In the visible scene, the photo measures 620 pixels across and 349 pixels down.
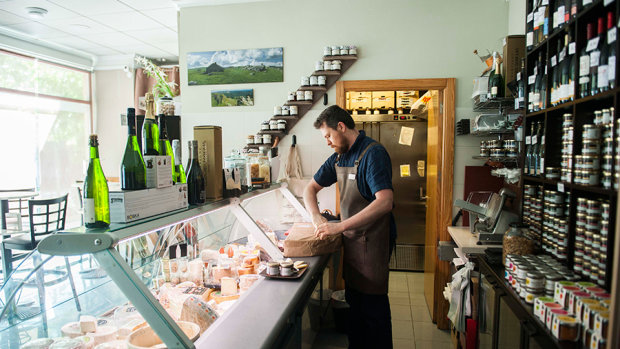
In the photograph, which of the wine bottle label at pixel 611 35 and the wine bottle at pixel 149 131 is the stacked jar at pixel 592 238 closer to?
the wine bottle label at pixel 611 35

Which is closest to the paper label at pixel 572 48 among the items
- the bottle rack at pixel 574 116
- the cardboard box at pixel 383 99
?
the bottle rack at pixel 574 116

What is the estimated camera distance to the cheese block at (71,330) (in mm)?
1508

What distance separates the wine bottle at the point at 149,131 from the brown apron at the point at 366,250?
1.47m

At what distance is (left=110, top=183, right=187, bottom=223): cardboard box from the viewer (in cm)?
134

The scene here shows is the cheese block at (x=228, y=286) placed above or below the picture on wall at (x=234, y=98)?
below

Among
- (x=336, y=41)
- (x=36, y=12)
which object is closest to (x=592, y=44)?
(x=336, y=41)

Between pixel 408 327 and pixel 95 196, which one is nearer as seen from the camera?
pixel 95 196

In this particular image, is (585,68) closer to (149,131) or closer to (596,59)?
(596,59)

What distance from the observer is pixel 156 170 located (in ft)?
4.95

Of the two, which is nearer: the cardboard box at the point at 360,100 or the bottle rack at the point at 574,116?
→ the bottle rack at the point at 574,116

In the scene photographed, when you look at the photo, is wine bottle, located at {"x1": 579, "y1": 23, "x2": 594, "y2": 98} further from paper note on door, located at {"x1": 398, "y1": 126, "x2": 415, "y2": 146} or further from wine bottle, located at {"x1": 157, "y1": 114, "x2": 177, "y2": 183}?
paper note on door, located at {"x1": 398, "y1": 126, "x2": 415, "y2": 146}

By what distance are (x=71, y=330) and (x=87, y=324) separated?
6cm

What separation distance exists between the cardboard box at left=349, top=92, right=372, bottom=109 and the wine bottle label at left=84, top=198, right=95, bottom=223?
189 inches

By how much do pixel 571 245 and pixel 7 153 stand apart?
759 centimetres
